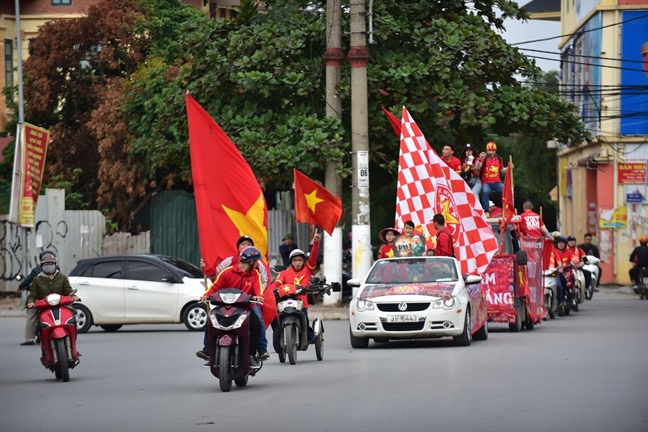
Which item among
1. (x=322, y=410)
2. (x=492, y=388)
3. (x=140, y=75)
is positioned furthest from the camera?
(x=140, y=75)

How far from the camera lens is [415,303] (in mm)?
18516

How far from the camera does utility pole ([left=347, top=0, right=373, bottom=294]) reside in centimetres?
2808

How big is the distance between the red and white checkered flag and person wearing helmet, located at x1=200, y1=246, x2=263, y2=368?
8.12 metres

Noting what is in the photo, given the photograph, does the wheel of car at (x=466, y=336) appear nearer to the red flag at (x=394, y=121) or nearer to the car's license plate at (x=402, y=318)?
the car's license plate at (x=402, y=318)

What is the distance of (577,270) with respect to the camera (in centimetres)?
3105

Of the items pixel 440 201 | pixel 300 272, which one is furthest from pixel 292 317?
pixel 440 201

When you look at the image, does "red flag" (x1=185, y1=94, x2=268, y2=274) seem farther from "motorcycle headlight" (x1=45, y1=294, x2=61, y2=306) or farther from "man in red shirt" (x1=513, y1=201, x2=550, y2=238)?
"man in red shirt" (x1=513, y1=201, x2=550, y2=238)

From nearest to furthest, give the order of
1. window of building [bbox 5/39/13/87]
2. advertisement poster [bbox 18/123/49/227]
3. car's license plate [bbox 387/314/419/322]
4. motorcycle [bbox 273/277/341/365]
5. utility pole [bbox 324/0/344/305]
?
motorcycle [bbox 273/277/341/365] < car's license plate [bbox 387/314/419/322] < utility pole [bbox 324/0/344/305] < advertisement poster [bbox 18/123/49/227] < window of building [bbox 5/39/13/87]

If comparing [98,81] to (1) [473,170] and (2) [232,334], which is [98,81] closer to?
(1) [473,170]

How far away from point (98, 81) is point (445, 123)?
16233mm

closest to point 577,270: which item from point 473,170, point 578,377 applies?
point 473,170

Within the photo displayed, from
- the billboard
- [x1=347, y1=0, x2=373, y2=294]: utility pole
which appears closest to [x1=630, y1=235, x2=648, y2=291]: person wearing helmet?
the billboard

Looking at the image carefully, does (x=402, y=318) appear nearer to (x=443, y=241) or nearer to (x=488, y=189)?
(x=443, y=241)

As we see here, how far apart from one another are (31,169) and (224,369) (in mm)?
19852
